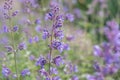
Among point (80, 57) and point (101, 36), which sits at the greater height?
point (101, 36)

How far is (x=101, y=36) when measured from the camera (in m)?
6.47

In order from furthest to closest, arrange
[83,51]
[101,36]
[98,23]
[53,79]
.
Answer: [98,23] < [101,36] < [83,51] < [53,79]

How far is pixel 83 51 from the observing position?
5816mm

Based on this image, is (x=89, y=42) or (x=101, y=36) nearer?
(x=89, y=42)

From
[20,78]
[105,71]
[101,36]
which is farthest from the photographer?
[101,36]

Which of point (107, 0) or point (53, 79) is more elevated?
point (107, 0)

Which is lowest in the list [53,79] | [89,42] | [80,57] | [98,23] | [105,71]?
[53,79]

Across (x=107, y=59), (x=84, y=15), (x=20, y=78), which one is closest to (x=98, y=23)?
(x=84, y=15)

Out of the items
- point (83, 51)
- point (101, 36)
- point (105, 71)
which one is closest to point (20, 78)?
point (105, 71)

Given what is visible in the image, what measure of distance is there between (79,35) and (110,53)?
1.19m

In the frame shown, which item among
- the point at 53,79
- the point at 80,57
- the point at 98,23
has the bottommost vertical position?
→ the point at 53,79

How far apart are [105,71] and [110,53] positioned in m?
0.24

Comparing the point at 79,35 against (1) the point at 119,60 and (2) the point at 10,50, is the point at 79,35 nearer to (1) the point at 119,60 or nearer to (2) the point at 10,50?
(1) the point at 119,60

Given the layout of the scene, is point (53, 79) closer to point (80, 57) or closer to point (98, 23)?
point (80, 57)
